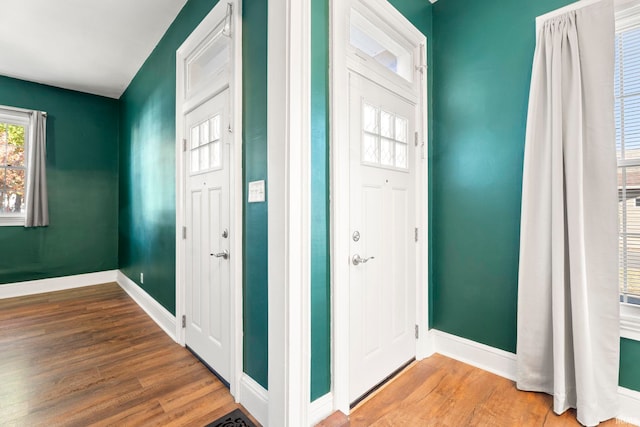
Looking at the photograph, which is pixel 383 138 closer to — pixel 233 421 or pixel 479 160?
pixel 479 160

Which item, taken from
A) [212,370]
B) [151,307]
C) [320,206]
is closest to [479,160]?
[320,206]

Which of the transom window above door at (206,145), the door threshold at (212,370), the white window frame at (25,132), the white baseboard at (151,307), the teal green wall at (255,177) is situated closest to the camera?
the teal green wall at (255,177)

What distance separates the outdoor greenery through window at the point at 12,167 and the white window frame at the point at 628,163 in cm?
627

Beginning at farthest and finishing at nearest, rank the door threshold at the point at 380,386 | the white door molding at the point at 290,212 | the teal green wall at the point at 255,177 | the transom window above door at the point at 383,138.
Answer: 1. the transom window above door at the point at 383,138
2. the door threshold at the point at 380,386
3. the teal green wall at the point at 255,177
4. the white door molding at the point at 290,212

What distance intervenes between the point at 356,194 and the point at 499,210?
1.09 m

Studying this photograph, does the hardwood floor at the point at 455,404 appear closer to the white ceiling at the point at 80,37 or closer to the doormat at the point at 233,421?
the doormat at the point at 233,421

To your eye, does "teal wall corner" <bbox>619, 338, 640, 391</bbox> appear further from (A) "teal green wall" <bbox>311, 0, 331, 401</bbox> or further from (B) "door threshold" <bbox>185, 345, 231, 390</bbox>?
(B) "door threshold" <bbox>185, 345, 231, 390</bbox>

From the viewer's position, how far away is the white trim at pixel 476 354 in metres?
1.96

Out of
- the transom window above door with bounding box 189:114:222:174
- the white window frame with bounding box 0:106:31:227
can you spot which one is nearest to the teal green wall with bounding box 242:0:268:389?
the transom window above door with bounding box 189:114:222:174

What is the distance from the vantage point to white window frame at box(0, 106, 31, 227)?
3.86 metres

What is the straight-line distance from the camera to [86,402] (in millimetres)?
1772

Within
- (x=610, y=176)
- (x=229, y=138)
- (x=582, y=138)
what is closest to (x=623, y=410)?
(x=610, y=176)

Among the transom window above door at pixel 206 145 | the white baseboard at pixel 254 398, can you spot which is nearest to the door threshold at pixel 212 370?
the white baseboard at pixel 254 398

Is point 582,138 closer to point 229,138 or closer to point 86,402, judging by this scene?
point 229,138
